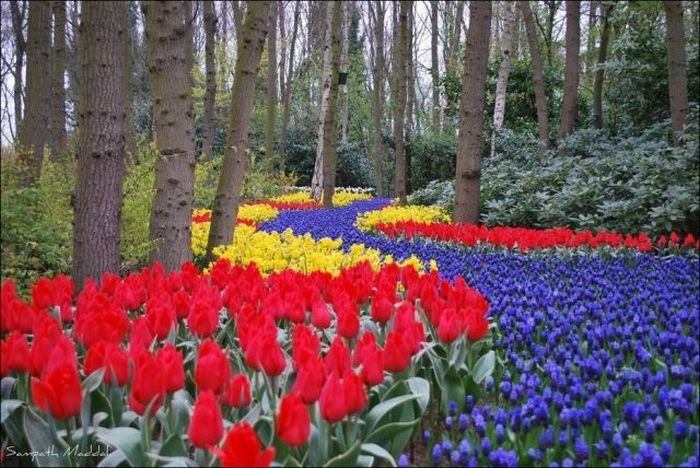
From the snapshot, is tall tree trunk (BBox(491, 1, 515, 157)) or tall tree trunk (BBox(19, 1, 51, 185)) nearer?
tall tree trunk (BBox(19, 1, 51, 185))

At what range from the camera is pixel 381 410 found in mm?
2119

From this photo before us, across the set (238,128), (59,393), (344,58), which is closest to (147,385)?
(59,393)

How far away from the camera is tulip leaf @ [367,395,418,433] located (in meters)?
2.10

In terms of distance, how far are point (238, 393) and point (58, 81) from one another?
1033 cm

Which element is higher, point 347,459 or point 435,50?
point 435,50

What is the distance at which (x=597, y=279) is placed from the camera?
167 inches

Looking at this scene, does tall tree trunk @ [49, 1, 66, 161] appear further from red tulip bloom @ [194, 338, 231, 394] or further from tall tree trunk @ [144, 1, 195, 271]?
red tulip bloom @ [194, 338, 231, 394]

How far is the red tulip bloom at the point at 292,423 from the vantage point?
1680 mm

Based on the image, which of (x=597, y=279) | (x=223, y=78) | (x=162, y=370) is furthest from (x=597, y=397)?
(x=223, y=78)

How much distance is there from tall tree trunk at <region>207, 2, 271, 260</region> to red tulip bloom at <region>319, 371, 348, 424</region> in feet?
14.4

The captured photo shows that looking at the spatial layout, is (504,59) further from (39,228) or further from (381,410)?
(381,410)

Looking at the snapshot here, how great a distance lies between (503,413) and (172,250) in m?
3.51

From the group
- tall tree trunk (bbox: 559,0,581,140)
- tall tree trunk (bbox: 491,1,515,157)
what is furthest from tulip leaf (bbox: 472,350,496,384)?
tall tree trunk (bbox: 491,1,515,157)

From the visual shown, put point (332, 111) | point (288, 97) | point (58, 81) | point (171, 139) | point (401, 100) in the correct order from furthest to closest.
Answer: point (288, 97)
point (401, 100)
point (332, 111)
point (58, 81)
point (171, 139)
